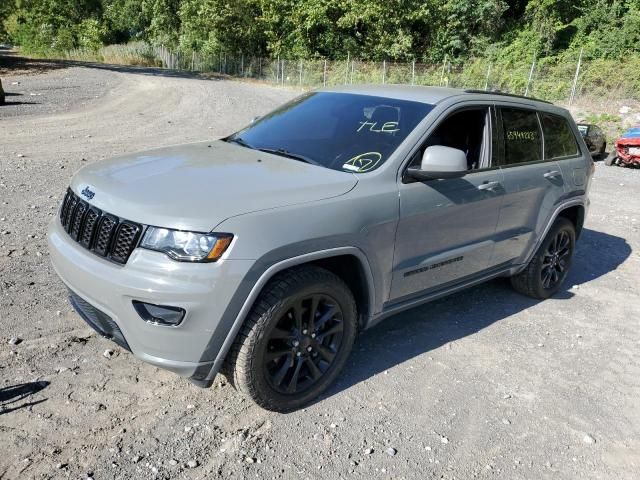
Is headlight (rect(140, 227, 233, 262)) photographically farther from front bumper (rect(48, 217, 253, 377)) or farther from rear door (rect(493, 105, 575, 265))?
rear door (rect(493, 105, 575, 265))

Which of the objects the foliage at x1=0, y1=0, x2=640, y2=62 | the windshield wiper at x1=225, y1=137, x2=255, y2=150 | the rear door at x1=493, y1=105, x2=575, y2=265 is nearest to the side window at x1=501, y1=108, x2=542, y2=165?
the rear door at x1=493, y1=105, x2=575, y2=265

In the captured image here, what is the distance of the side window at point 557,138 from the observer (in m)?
5.04

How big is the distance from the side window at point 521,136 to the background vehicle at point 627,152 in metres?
10.1

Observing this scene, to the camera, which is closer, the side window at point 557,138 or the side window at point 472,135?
the side window at point 472,135

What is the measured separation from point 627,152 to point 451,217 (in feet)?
38.0

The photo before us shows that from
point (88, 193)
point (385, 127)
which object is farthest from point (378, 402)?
point (88, 193)

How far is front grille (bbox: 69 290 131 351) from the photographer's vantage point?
302cm

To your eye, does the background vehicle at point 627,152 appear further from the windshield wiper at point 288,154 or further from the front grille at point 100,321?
the front grille at point 100,321

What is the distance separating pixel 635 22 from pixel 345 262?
28796mm

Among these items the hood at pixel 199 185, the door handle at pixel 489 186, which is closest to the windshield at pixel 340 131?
the hood at pixel 199 185

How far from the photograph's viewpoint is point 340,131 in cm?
400

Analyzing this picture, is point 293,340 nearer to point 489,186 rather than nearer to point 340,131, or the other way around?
point 340,131

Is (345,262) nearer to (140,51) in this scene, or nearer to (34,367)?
(34,367)

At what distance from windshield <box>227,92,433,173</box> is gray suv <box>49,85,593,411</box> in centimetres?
1
